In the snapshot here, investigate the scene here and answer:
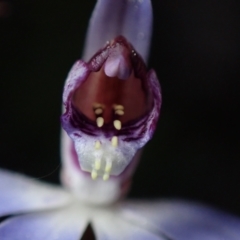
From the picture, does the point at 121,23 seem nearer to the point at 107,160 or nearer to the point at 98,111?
the point at 98,111

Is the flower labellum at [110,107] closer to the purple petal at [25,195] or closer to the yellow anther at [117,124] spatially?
the yellow anther at [117,124]

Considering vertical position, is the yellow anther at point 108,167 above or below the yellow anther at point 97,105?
below

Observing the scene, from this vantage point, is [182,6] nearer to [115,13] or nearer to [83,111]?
[115,13]

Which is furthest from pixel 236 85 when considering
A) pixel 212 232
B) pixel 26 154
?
pixel 26 154

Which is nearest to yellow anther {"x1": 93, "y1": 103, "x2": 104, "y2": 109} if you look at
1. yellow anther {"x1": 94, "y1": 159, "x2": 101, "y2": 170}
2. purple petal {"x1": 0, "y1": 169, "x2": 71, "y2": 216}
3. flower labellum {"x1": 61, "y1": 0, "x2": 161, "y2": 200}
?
flower labellum {"x1": 61, "y1": 0, "x2": 161, "y2": 200}

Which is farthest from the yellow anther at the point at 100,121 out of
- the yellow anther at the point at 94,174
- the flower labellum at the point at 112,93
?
the yellow anther at the point at 94,174

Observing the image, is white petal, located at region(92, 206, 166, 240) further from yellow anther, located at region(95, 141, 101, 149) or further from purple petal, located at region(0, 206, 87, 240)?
yellow anther, located at region(95, 141, 101, 149)
